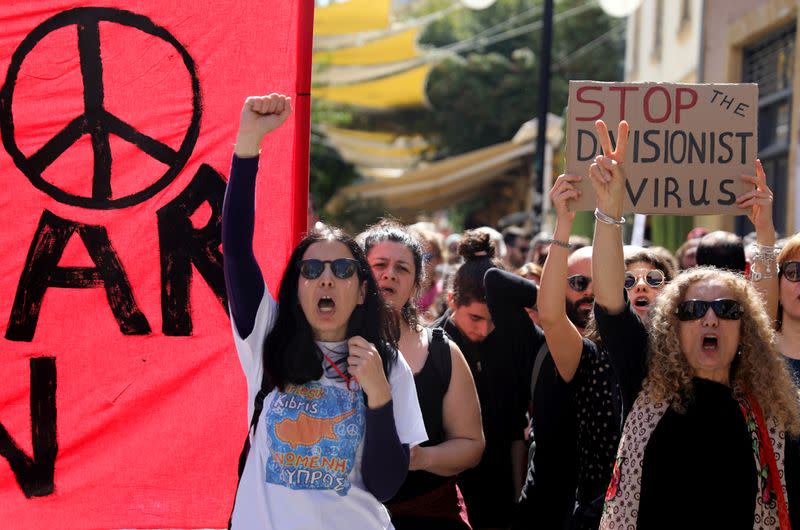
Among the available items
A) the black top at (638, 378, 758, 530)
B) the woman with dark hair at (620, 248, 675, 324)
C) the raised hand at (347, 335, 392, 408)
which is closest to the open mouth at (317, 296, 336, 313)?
the raised hand at (347, 335, 392, 408)

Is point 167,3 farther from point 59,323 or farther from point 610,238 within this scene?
point 610,238

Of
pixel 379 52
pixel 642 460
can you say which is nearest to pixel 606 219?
pixel 642 460

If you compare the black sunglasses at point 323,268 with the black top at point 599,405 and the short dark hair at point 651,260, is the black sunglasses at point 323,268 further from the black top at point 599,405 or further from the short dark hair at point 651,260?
the short dark hair at point 651,260

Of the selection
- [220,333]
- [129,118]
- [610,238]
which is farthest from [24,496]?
[610,238]

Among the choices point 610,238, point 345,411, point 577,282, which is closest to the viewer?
point 345,411

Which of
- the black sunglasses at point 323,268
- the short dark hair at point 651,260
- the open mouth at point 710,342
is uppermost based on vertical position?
the short dark hair at point 651,260

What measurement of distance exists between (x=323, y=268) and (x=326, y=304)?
0.11 metres

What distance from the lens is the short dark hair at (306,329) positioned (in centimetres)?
324

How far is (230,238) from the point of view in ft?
10.8

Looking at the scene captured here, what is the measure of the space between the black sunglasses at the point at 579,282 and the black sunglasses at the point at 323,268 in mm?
1630

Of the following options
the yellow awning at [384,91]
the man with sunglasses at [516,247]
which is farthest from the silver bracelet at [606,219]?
the yellow awning at [384,91]

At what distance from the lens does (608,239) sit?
354 centimetres

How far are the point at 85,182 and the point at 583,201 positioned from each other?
178cm

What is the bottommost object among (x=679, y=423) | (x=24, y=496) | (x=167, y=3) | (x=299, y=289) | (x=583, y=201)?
(x=24, y=496)
